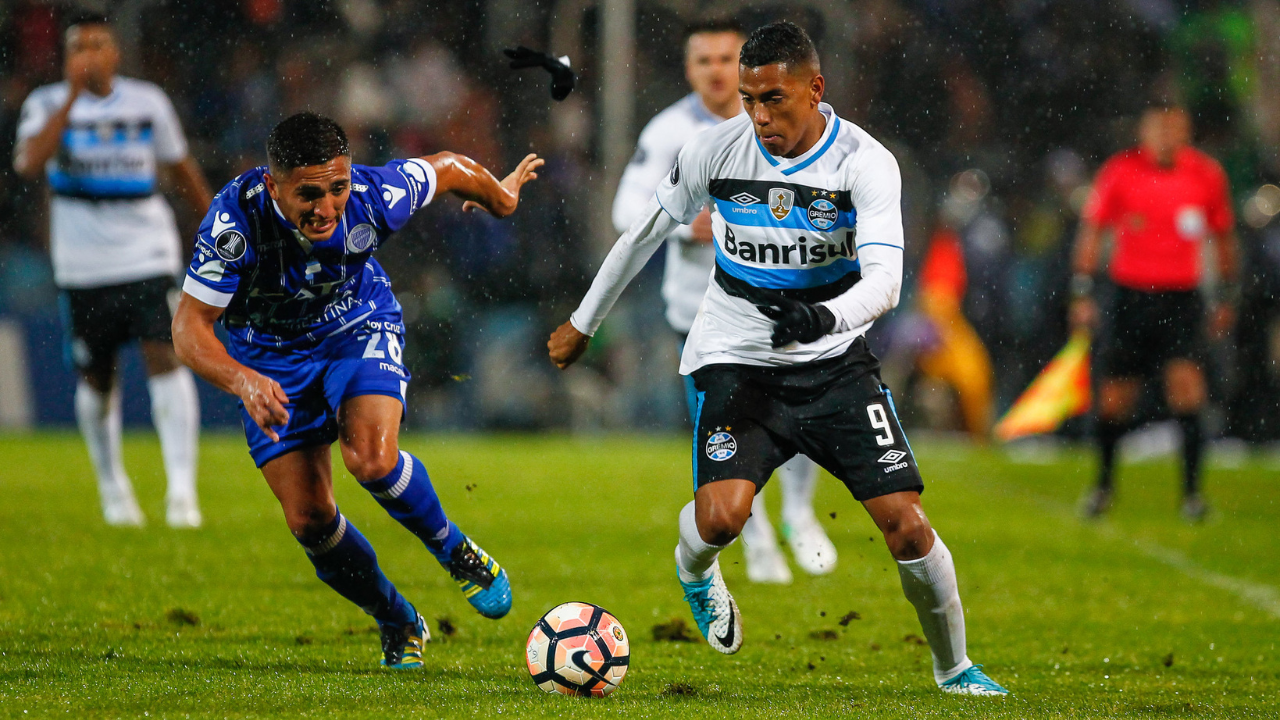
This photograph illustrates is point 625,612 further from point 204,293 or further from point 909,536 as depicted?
point 204,293

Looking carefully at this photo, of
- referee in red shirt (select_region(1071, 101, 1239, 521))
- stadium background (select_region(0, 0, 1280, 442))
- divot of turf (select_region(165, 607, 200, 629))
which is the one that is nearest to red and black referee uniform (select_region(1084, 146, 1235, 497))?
referee in red shirt (select_region(1071, 101, 1239, 521))

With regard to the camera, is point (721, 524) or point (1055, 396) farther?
point (1055, 396)

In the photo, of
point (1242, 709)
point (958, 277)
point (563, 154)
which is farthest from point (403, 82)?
point (1242, 709)

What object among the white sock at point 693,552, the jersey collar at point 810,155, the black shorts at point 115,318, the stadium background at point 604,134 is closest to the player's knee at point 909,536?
the white sock at point 693,552

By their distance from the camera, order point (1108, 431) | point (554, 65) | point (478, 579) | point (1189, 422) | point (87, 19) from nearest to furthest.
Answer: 1. point (478, 579)
2. point (554, 65)
3. point (87, 19)
4. point (1189, 422)
5. point (1108, 431)

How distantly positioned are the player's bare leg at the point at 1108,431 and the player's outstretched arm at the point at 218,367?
727 cm

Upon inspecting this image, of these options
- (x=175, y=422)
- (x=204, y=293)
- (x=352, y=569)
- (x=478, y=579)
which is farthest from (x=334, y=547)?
(x=175, y=422)

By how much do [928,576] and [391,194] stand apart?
2227mm

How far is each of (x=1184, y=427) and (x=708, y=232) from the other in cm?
546

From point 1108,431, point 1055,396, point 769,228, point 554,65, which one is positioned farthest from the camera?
point 1055,396

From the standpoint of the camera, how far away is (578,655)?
14.3ft

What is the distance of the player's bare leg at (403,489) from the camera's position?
473cm

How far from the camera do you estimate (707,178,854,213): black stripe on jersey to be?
4.52 metres

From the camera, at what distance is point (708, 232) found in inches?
250
